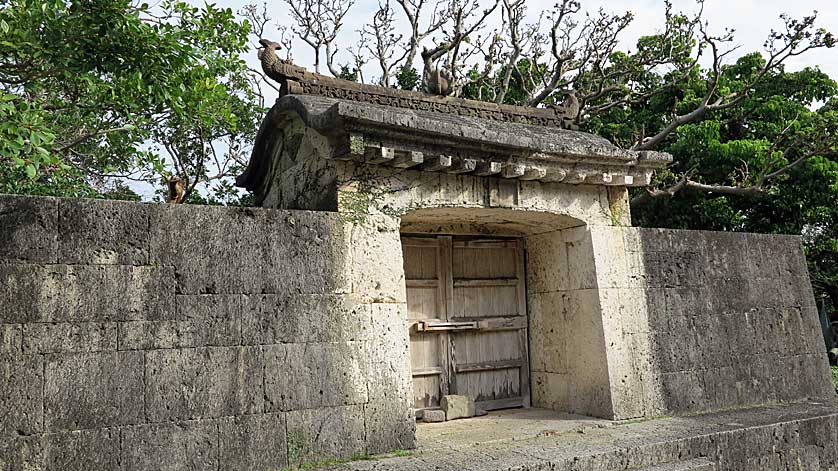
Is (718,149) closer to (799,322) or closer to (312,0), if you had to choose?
(799,322)

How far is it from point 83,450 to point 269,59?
11.6 feet

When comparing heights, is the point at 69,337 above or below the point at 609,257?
Result: below

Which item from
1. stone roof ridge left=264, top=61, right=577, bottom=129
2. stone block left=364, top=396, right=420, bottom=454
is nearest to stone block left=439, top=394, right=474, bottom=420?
stone block left=364, top=396, right=420, bottom=454

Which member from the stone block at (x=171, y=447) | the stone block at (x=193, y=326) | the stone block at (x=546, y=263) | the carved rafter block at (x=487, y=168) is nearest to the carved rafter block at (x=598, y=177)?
the stone block at (x=546, y=263)

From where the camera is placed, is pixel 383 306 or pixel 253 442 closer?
pixel 253 442

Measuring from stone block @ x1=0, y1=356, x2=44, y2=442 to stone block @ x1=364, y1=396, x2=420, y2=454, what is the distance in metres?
2.07

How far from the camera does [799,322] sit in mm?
7203

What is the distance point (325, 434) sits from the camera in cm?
445

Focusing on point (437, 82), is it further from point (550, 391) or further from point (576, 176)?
point (550, 391)

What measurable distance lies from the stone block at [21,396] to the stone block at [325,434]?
1.49 m

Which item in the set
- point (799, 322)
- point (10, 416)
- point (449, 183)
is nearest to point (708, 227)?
point (799, 322)

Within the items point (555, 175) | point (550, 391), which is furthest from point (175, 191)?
point (550, 391)

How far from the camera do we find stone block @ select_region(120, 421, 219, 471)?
382cm

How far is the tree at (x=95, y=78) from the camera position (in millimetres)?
5496
